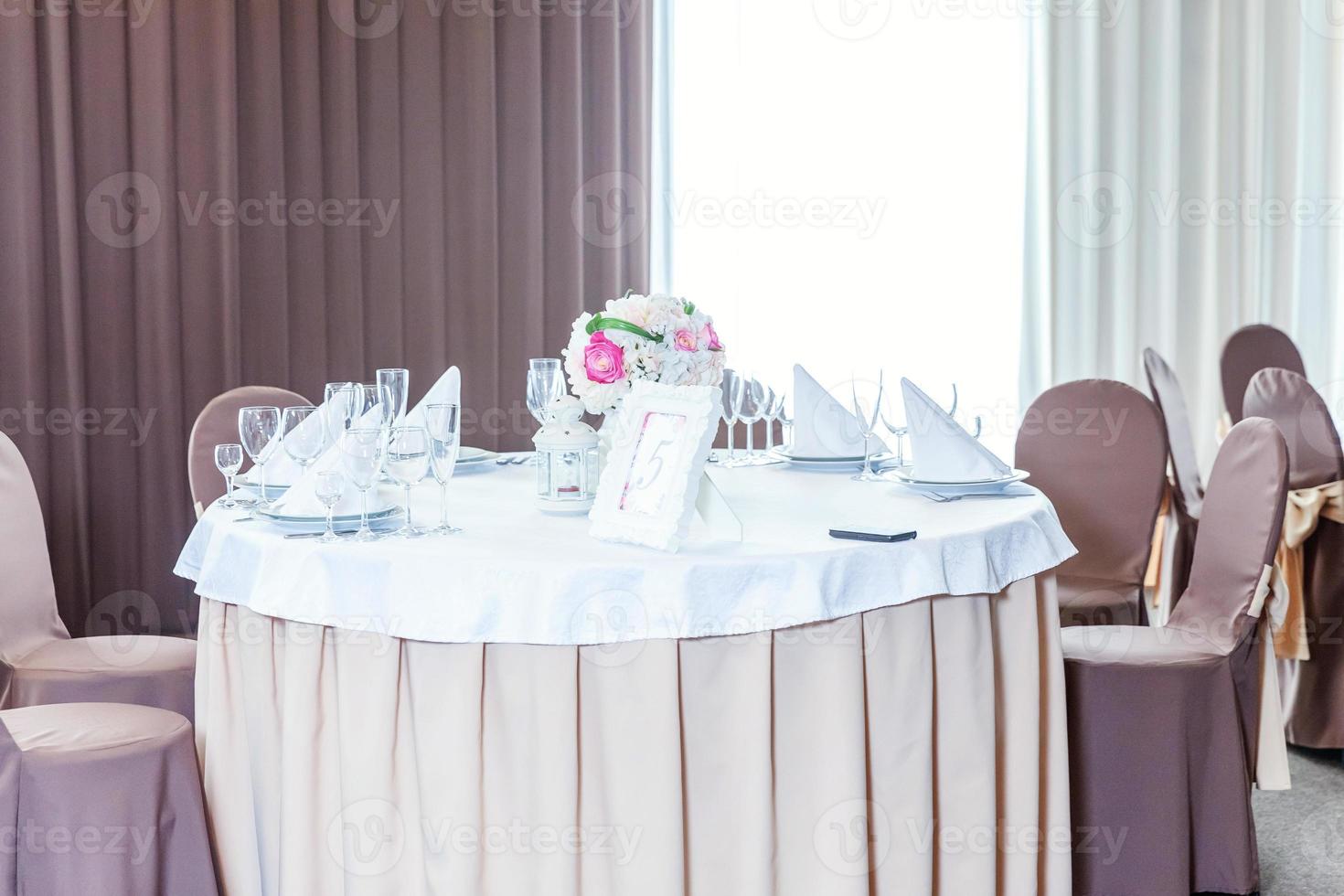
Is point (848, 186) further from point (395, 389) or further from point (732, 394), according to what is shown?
point (395, 389)

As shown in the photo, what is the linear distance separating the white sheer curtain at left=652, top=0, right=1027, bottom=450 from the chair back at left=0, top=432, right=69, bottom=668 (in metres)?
2.99

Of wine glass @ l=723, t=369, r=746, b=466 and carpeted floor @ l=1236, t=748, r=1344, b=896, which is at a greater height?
wine glass @ l=723, t=369, r=746, b=466

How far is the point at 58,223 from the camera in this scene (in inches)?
152

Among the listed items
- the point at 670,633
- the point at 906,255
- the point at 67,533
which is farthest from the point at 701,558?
the point at 906,255

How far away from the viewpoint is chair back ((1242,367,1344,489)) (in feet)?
10.7

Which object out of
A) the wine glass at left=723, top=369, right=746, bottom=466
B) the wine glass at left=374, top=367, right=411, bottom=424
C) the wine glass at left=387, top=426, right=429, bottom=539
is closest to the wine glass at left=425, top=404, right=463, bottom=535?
the wine glass at left=387, top=426, right=429, bottom=539

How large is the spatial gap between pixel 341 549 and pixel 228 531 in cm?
32

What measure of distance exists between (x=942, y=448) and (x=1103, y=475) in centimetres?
112

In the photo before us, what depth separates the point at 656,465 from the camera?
194cm

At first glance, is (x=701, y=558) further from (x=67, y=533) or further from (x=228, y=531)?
(x=67, y=533)

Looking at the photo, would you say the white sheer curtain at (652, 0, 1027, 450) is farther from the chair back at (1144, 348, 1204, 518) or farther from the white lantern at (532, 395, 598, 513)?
the white lantern at (532, 395, 598, 513)

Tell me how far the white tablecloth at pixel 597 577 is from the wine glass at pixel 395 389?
1.32 feet

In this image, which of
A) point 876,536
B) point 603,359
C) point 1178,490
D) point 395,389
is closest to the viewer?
point 876,536
